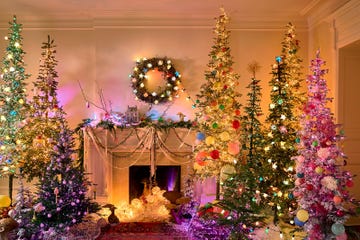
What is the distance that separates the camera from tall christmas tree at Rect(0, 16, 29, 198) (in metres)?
4.98

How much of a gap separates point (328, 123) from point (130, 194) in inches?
151

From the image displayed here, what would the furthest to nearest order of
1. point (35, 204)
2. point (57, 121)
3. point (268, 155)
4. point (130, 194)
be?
point (130, 194) < point (57, 121) < point (268, 155) < point (35, 204)

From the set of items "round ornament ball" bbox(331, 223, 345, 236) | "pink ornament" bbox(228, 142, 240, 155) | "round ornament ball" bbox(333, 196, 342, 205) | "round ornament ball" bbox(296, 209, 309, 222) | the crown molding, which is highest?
the crown molding

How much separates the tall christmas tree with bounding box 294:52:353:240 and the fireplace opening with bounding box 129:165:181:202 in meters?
2.78

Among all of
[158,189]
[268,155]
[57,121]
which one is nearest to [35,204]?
[57,121]

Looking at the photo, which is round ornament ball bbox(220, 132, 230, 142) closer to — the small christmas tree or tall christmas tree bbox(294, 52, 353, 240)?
Result: tall christmas tree bbox(294, 52, 353, 240)

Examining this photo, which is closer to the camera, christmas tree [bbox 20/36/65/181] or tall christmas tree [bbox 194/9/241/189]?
tall christmas tree [bbox 194/9/241/189]

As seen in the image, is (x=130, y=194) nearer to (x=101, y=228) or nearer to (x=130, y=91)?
(x=101, y=228)

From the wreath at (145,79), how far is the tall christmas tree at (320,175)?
9.14 feet

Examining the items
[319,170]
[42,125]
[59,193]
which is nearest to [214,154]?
[319,170]

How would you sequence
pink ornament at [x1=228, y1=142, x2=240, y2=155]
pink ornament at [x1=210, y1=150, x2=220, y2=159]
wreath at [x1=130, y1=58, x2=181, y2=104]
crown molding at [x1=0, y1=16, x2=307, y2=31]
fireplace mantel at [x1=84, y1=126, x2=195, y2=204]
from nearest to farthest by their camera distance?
pink ornament at [x1=228, y1=142, x2=240, y2=155] → pink ornament at [x1=210, y1=150, x2=220, y2=159] → fireplace mantel at [x1=84, y1=126, x2=195, y2=204] → wreath at [x1=130, y1=58, x2=181, y2=104] → crown molding at [x1=0, y1=16, x2=307, y2=31]

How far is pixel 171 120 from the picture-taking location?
580cm

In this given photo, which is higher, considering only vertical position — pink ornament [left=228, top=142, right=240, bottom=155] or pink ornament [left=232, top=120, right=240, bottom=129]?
pink ornament [left=232, top=120, right=240, bottom=129]

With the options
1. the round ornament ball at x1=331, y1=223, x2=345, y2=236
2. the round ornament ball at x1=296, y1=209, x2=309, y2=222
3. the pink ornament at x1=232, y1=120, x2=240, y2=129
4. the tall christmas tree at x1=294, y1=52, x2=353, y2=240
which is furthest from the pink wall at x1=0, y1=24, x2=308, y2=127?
the round ornament ball at x1=331, y1=223, x2=345, y2=236
